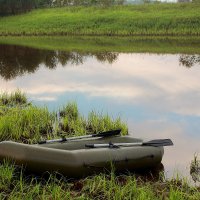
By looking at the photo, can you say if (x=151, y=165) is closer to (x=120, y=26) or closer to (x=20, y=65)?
(x=20, y=65)

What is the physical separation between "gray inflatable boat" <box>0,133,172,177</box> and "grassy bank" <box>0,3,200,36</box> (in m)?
29.5

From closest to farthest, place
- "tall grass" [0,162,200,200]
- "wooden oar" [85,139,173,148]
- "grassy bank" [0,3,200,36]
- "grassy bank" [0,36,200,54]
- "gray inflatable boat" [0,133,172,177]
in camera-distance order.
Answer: "tall grass" [0,162,200,200] → "gray inflatable boat" [0,133,172,177] → "wooden oar" [85,139,173,148] → "grassy bank" [0,36,200,54] → "grassy bank" [0,3,200,36]

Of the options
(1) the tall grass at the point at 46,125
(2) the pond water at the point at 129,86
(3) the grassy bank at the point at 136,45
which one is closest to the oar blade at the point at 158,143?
(2) the pond water at the point at 129,86

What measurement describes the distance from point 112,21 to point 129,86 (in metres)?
25.8


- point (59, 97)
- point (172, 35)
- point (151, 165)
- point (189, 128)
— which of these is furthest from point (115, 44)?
point (151, 165)

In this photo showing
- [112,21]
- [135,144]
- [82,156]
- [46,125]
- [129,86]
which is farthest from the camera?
[112,21]

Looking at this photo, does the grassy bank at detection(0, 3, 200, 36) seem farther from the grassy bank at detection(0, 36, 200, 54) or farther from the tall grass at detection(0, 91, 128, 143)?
the tall grass at detection(0, 91, 128, 143)

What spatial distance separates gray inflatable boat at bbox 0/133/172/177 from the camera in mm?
6602

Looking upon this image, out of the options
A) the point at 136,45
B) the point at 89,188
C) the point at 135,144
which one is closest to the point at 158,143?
the point at 135,144

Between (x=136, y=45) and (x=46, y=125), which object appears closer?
(x=46, y=125)

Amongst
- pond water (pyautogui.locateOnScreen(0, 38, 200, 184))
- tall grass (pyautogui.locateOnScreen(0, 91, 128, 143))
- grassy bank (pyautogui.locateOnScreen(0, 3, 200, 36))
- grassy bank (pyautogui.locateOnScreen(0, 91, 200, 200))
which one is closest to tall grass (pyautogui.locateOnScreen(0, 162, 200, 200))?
grassy bank (pyautogui.locateOnScreen(0, 91, 200, 200))

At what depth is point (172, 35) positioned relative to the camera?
35.5 m

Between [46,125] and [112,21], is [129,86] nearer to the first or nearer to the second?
[46,125]

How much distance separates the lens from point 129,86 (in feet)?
52.5
